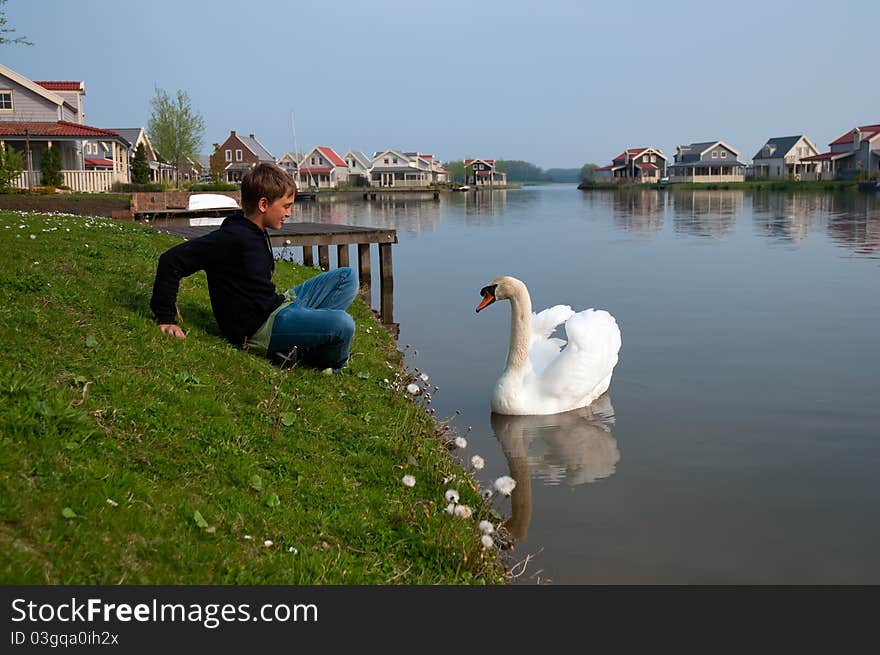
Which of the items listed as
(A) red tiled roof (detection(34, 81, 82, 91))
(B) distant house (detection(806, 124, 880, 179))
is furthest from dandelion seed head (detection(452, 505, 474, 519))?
(B) distant house (detection(806, 124, 880, 179))

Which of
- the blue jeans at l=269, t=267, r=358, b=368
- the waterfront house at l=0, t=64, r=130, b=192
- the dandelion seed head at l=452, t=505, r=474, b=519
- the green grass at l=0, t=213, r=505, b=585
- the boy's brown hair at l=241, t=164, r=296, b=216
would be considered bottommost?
the dandelion seed head at l=452, t=505, r=474, b=519

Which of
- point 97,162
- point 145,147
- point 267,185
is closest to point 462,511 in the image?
point 267,185

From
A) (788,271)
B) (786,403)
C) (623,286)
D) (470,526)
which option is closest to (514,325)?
(786,403)

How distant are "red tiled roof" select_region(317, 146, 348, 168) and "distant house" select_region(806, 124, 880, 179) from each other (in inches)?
2814

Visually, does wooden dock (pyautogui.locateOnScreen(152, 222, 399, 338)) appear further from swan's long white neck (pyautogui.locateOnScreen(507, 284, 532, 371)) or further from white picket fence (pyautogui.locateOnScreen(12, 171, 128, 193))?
white picket fence (pyautogui.locateOnScreen(12, 171, 128, 193))

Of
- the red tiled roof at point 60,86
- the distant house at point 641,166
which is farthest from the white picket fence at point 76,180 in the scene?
the distant house at point 641,166

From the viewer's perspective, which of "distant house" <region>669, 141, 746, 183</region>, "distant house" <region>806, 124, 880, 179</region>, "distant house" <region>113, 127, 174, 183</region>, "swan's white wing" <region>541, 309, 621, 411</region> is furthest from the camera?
"distant house" <region>669, 141, 746, 183</region>

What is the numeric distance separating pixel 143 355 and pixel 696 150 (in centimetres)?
14163

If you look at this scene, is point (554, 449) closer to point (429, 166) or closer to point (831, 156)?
point (831, 156)

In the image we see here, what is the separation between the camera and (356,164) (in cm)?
14300

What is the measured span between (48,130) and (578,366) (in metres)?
43.4

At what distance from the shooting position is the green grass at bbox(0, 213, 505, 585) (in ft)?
12.8

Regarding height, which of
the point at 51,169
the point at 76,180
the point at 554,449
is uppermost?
the point at 51,169
